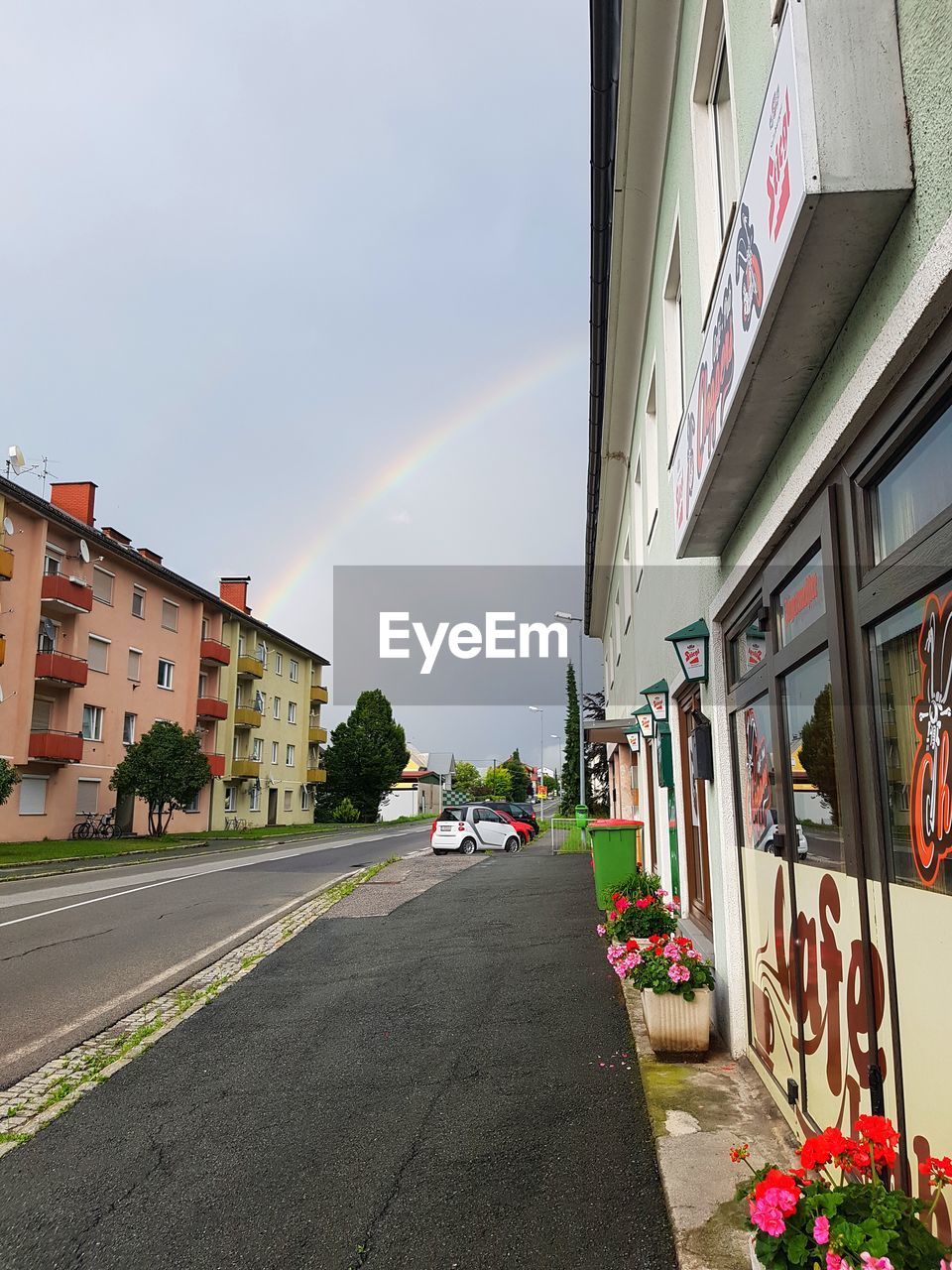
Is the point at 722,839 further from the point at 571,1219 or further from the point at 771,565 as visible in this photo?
the point at 571,1219

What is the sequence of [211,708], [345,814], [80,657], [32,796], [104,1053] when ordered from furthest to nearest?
[345,814] < [211,708] < [80,657] < [32,796] < [104,1053]

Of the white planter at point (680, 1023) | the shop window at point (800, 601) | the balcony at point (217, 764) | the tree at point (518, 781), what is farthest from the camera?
the tree at point (518, 781)

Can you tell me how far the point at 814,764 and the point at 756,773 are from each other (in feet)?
4.51

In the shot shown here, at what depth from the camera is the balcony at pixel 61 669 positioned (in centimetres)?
3189

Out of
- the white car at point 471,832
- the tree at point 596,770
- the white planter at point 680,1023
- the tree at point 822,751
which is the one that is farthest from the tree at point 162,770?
the tree at point 822,751

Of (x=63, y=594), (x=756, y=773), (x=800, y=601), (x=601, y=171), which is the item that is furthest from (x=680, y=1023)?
(x=63, y=594)

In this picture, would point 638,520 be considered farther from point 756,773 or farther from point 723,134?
point 756,773

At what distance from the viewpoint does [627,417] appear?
1343cm

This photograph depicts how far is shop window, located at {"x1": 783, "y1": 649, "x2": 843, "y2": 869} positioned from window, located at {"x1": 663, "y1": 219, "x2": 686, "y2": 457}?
3.94 metres

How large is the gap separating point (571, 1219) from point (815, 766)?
208 centimetres

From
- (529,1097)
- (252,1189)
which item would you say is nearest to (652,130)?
(529,1097)

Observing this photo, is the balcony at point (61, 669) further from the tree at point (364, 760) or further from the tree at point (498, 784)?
the tree at point (498, 784)

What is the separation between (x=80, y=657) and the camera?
114 feet

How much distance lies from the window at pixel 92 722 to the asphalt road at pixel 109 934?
1476 centimetres
